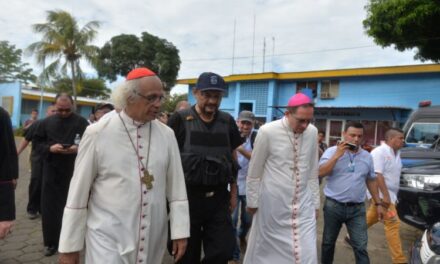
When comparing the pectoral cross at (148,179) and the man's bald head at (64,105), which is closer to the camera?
the pectoral cross at (148,179)

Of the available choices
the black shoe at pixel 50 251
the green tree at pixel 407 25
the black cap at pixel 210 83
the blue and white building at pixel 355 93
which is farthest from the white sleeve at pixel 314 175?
the blue and white building at pixel 355 93

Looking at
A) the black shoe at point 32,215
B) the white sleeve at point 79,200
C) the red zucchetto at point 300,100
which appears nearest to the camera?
the white sleeve at point 79,200

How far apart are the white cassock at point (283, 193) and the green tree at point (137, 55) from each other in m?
31.7

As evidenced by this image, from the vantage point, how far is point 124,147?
2.35 meters

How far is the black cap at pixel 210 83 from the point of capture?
3.20 metres

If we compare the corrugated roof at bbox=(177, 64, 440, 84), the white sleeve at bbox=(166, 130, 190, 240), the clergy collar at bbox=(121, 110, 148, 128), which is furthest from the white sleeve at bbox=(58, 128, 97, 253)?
the corrugated roof at bbox=(177, 64, 440, 84)

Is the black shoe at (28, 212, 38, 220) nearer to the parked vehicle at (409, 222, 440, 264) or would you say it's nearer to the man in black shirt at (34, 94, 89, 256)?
the man in black shirt at (34, 94, 89, 256)

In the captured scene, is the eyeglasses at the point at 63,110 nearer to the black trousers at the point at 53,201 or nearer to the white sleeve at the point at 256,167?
the black trousers at the point at 53,201

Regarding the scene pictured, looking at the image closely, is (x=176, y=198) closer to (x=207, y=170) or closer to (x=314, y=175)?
(x=207, y=170)

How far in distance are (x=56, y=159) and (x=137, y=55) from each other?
32.1m

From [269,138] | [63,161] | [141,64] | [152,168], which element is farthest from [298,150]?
[141,64]

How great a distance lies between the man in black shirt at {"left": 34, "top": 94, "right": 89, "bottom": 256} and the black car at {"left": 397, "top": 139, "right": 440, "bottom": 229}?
4397mm

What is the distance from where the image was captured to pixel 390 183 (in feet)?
15.9

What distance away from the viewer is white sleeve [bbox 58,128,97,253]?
221cm
